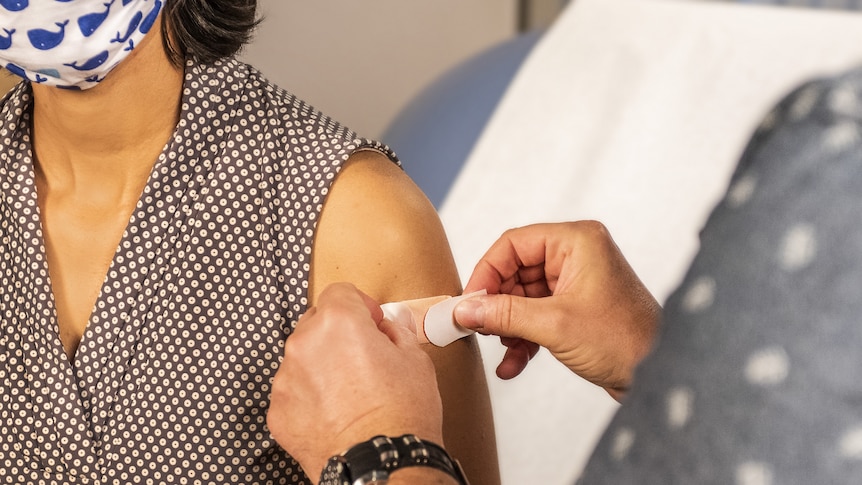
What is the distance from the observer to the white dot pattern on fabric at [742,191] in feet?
1.41

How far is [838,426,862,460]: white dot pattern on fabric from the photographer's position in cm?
39

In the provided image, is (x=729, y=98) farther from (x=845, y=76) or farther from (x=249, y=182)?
(x=845, y=76)

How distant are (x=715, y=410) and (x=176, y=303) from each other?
0.71 meters

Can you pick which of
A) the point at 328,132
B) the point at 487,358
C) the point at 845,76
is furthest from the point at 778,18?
the point at 845,76

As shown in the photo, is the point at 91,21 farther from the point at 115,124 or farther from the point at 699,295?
the point at 699,295

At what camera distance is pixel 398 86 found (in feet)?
10.2

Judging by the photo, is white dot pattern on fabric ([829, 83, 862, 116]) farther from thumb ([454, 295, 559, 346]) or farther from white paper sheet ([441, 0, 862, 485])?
white paper sheet ([441, 0, 862, 485])

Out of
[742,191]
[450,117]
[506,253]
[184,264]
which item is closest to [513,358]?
[506,253]

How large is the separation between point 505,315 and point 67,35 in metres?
0.52

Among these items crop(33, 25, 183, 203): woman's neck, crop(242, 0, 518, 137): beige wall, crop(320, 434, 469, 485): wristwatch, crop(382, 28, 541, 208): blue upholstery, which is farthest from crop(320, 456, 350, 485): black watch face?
crop(242, 0, 518, 137): beige wall

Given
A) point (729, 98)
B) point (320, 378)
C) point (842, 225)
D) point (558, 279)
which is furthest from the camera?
point (729, 98)

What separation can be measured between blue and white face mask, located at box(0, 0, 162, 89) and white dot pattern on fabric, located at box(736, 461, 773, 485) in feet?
2.55

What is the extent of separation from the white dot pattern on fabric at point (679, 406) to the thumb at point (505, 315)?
458 mm

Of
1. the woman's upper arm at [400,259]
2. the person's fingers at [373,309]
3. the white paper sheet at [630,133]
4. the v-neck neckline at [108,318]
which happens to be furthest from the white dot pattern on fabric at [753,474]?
the white paper sheet at [630,133]
